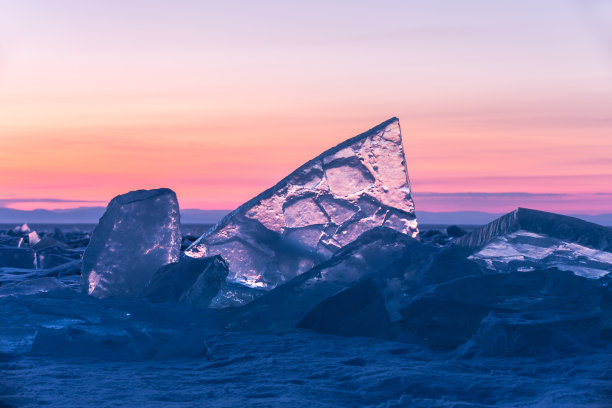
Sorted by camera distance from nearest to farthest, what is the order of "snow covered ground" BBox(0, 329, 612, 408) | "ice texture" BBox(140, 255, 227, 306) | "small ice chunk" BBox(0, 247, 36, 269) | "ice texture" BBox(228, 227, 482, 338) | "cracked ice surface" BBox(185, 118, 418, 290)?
"snow covered ground" BBox(0, 329, 612, 408)
"ice texture" BBox(228, 227, 482, 338)
"ice texture" BBox(140, 255, 227, 306)
"cracked ice surface" BBox(185, 118, 418, 290)
"small ice chunk" BBox(0, 247, 36, 269)

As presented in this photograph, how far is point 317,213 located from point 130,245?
118 centimetres

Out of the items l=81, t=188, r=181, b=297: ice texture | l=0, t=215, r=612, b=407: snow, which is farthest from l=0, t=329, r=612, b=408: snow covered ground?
l=81, t=188, r=181, b=297: ice texture

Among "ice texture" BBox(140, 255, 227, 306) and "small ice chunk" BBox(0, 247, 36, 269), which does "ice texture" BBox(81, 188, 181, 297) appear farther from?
"small ice chunk" BBox(0, 247, 36, 269)

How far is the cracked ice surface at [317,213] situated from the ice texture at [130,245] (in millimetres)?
268

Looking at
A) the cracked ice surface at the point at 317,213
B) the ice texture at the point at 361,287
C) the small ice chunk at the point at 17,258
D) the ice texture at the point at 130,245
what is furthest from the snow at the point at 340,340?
the small ice chunk at the point at 17,258

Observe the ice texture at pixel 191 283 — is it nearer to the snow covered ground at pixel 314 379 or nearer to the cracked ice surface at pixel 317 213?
the cracked ice surface at pixel 317 213

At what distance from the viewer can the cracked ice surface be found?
3.90 m

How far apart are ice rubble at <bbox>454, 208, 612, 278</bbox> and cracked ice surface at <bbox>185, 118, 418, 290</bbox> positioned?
715 millimetres

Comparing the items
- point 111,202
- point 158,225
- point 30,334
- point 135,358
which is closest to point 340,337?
point 135,358

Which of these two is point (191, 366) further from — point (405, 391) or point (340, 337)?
point (405, 391)

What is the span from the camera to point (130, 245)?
13.3ft

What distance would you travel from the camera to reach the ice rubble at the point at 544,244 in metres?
3.29

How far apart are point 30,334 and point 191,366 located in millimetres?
913

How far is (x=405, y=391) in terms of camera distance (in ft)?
6.43
